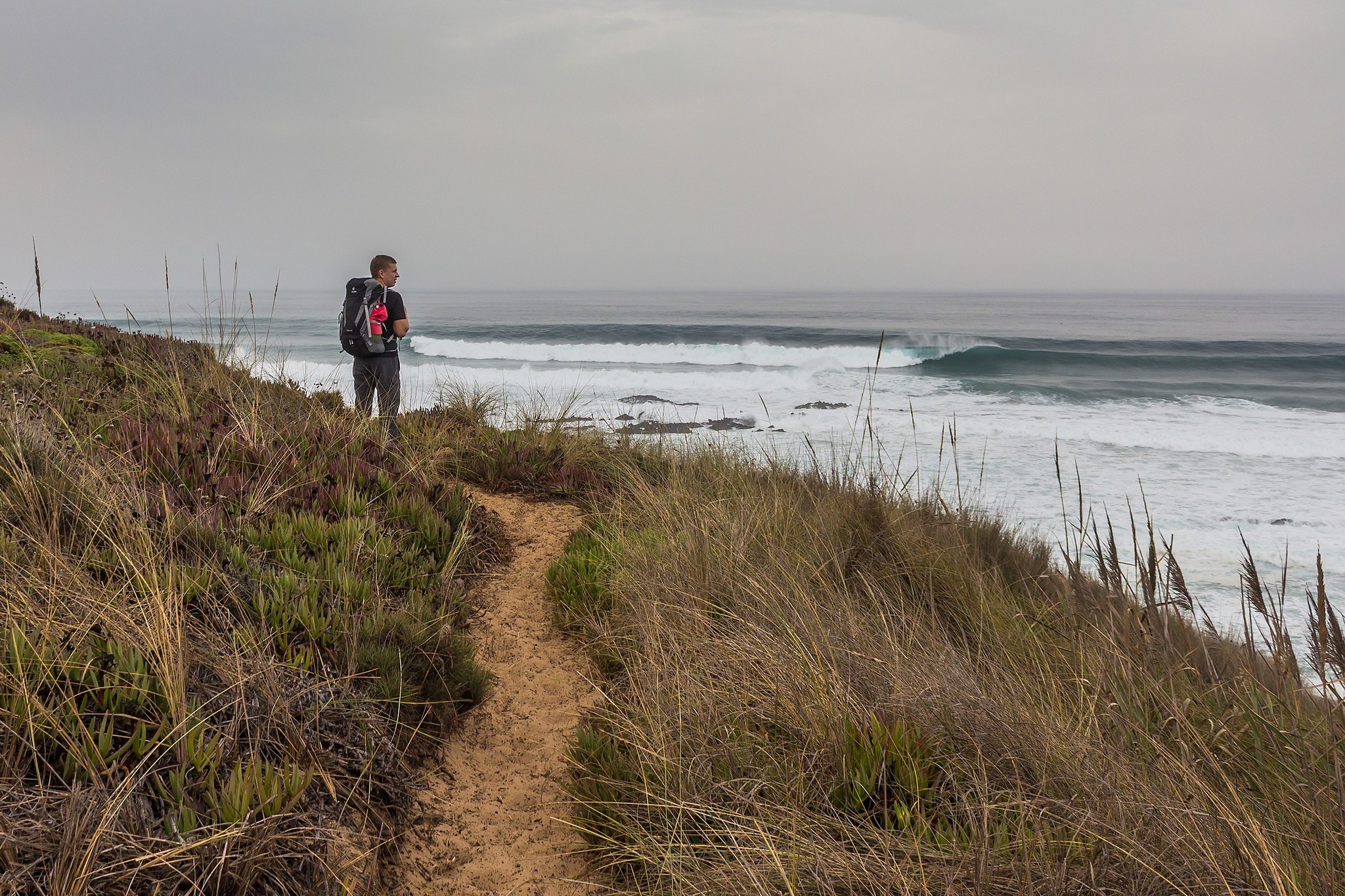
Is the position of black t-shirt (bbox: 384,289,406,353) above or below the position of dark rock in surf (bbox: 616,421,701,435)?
above

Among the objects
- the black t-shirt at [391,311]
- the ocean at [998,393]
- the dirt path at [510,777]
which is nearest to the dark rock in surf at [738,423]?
the ocean at [998,393]

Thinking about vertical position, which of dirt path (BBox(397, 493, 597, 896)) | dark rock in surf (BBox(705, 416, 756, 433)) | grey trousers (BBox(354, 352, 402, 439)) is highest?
grey trousers (BBox(354, 352, 402, 439))

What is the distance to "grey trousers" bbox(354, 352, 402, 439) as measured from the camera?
789cm

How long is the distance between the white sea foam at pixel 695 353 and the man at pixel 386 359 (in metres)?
19.1

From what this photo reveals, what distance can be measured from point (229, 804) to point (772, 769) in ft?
5.41

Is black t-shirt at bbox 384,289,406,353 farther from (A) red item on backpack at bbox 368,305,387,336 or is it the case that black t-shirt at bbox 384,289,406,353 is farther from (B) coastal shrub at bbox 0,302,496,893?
(B) coastal shrub at bbox 0,302,496,893

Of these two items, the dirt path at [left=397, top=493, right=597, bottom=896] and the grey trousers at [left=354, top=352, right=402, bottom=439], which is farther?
the grey trousers at [left=354, top=352, right=402, bottom=439]

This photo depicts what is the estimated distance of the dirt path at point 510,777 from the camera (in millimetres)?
2617

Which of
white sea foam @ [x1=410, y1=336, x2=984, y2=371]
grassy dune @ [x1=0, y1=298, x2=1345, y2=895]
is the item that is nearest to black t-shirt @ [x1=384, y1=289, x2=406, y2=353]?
grassy dune @ [x1=0, y1=298, x2=1345, y2=895]

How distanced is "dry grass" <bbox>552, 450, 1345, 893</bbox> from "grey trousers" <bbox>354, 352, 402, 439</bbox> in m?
4.94

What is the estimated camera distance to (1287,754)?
2.17 metres

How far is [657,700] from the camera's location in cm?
266

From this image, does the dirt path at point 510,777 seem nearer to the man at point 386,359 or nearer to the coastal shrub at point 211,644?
the coastal shrub at point 211,644

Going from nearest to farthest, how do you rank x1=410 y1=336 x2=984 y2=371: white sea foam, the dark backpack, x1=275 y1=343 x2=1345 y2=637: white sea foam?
the dark backpack → x1=275 y1=343 x2=1345 y2=637: white sea foam → x1=410 y1=336 x2=984 y2=371: white sea foam
